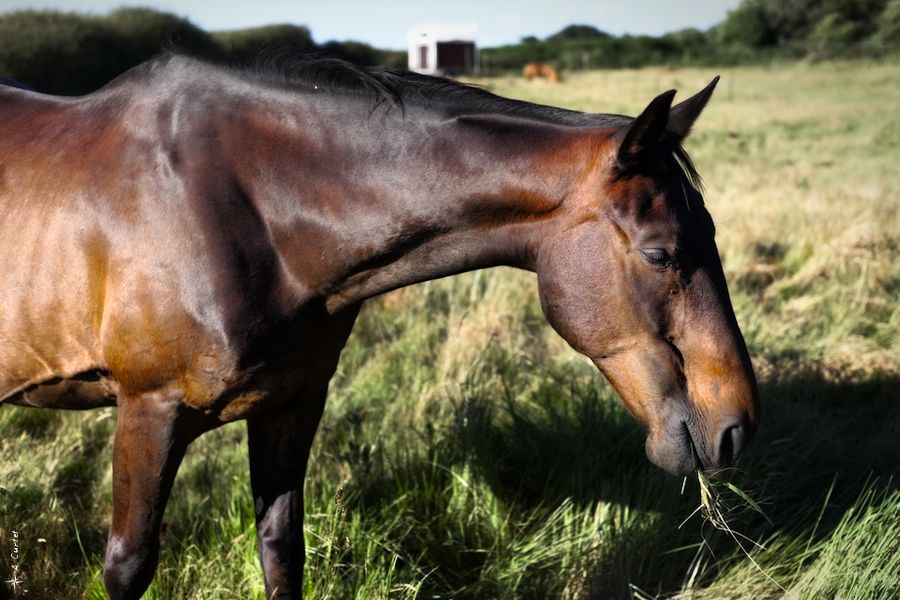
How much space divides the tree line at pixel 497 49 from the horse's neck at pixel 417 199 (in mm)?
441

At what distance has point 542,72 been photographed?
2322cm

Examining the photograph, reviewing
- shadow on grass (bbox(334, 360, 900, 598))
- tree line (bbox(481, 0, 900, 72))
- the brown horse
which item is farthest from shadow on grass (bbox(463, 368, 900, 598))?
tree line (bbox(481, 0, 900, 72))

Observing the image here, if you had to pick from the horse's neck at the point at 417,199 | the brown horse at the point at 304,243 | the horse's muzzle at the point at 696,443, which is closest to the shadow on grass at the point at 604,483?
the horse's muzzle at the point at 696,443

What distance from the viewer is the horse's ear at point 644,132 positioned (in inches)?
71.9

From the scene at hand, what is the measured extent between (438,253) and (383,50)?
10322mm

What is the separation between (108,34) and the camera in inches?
337

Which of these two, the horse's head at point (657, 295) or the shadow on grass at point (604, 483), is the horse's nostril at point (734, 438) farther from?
the shadow on grass at point (604, 483)

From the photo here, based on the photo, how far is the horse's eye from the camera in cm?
196

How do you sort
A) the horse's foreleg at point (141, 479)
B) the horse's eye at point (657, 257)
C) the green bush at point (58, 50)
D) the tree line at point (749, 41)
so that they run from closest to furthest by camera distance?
the horse's eye at point (657, 257) → the horse's foreleg at point (141, 479) → the green bush at point (58, 50) → the tree line at point (749, 41)

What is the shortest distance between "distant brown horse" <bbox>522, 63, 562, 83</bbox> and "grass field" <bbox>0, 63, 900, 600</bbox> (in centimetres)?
1779

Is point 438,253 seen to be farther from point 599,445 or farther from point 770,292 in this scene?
point 770,292

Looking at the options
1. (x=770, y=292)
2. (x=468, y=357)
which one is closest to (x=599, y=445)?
(x=468, y=357)

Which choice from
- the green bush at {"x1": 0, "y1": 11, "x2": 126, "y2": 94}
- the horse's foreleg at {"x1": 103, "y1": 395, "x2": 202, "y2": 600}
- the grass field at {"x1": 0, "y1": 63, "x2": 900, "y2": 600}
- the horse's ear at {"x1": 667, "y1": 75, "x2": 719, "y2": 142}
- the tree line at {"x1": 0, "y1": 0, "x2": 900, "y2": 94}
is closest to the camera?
the horse's ear at {"x1": 667, "y1": 75, "x2": 719, "y2": 142}

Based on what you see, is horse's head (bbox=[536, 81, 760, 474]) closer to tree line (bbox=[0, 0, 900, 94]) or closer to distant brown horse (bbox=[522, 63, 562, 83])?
tree line (bbox=[0, 0, 900, 94])
